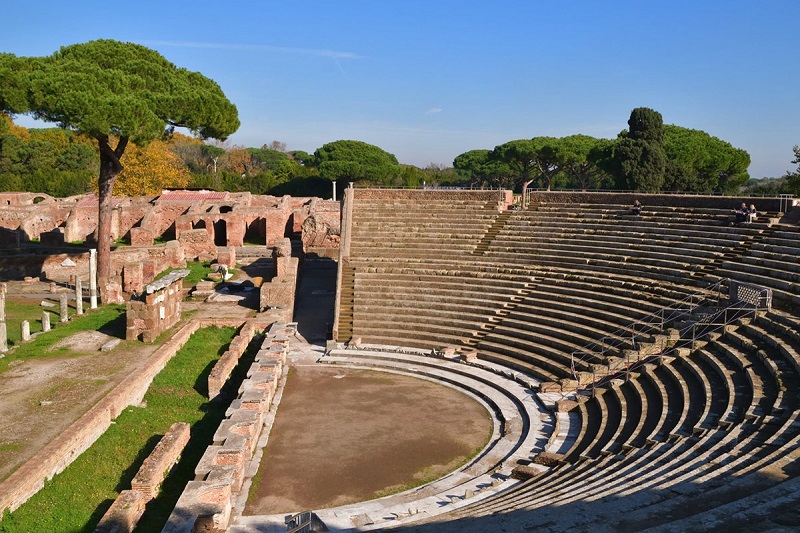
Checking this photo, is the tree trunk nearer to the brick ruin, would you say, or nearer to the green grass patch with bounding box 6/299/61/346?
the brick ruin

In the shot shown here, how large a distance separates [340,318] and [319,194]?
44890mm

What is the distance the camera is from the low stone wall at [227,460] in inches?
399

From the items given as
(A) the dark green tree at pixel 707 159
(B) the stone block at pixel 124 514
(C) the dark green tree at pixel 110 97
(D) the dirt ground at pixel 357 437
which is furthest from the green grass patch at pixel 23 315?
(A) the dark green tree at pixel 707 159

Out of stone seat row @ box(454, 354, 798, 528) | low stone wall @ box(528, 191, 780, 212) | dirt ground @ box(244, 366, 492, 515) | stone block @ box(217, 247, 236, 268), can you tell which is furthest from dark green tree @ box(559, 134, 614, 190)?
stone seat row @ box(454, 354, 798, 528)

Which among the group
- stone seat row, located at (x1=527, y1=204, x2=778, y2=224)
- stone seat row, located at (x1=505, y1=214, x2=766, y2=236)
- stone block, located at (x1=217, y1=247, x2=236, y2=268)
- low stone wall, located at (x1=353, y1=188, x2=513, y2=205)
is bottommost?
stone block, located at (x1=217, y1=247, x2=236, y2=268)

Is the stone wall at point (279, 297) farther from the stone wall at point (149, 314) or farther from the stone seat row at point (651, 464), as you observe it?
the stone seat row at point (651, 464)

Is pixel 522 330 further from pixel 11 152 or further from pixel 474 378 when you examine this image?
pixel 11 152

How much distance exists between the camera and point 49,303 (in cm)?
2569

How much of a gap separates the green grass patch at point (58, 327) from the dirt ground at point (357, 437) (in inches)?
261

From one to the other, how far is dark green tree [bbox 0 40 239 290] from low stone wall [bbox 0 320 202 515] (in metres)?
10.1

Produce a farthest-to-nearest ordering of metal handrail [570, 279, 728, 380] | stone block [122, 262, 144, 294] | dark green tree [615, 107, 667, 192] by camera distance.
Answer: dark green tree [615, 107, 667, 192]
stone block [122, 262, 144, 294]
metal handrail [570, 279, 728, 380]

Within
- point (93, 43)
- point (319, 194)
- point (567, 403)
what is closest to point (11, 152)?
point (319, 194)

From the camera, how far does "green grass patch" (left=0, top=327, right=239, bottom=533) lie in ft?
34.6

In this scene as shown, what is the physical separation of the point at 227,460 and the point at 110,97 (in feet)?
56.0
